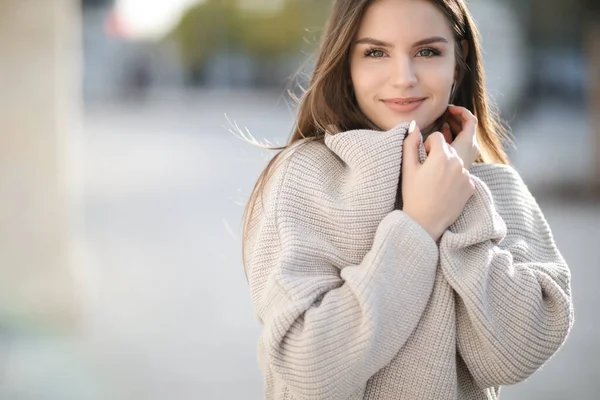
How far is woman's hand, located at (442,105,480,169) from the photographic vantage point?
2.10 meters

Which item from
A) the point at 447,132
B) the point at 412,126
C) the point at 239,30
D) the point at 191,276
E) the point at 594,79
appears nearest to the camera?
the point at 412,126

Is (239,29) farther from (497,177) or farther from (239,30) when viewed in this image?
(497,177)

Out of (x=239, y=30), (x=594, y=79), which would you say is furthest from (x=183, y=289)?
(x=239, y=30)

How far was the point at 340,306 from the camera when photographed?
5.90 ft

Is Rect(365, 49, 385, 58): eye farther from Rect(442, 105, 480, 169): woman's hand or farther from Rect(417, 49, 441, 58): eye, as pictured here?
Rect(442, 105, 480, 169): woman's hand

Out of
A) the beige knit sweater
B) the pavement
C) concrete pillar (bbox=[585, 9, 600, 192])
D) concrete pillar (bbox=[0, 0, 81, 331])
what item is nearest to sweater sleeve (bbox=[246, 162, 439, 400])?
the beige knit sweater

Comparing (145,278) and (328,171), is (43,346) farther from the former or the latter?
(328,171)

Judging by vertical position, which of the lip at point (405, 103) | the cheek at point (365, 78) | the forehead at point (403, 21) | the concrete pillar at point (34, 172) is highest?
the forehead at point (403, 21)

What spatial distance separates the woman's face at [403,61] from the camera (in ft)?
6.76

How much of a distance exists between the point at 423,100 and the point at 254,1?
6249 centimetres

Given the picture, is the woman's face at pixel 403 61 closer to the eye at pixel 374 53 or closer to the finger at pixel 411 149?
the eye at pixel 374 53

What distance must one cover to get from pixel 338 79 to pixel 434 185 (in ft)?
1.53

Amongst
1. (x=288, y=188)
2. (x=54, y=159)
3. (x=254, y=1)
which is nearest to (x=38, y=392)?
(x=54, y=159)

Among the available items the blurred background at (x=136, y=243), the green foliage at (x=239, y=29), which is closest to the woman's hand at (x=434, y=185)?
the blurred background at (x=136, y=243)
